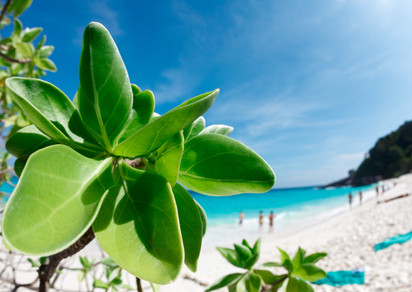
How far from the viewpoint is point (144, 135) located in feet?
1.27

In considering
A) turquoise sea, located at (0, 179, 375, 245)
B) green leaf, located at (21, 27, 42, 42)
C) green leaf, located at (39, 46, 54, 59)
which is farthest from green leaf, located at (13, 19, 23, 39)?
turquoise sea, located at (0, 179, 375, 245)

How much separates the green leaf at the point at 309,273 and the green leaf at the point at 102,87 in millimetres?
1071

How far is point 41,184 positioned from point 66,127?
184 mm

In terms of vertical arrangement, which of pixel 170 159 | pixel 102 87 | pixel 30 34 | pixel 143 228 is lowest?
pixel 143 228

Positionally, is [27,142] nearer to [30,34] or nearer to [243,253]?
[243,253]

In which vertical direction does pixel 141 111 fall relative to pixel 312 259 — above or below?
above

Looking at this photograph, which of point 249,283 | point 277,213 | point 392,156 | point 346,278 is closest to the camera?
point 249,283

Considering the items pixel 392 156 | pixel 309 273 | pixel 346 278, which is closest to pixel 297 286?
pixel 309 273

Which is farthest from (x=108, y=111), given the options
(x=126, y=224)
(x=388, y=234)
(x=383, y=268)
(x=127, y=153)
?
(x=388, y=234)

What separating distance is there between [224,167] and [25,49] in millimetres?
2148

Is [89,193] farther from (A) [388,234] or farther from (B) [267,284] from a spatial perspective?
(A) [388,234]

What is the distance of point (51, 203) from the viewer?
0.34m

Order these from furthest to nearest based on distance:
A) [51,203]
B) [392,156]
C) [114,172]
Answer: [392,156] → [114,172] → [51,203]

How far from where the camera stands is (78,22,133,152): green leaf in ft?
1.33
